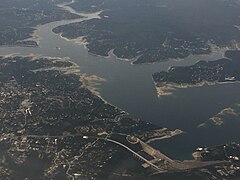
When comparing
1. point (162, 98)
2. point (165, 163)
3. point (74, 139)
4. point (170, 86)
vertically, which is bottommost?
point (170, 86)

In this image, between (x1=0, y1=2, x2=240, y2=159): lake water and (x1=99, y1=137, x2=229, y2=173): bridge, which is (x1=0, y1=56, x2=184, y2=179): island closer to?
(x1=99, y1=137, x2=229, y2=173): bridge

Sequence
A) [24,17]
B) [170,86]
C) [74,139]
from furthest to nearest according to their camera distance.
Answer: [24,17]
[170,86]
[74,139]

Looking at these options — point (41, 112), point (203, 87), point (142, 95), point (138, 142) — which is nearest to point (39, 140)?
point (41, 112)

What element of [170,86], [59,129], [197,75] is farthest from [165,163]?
[197,75]

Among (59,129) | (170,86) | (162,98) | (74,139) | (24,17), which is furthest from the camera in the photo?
(24,17)

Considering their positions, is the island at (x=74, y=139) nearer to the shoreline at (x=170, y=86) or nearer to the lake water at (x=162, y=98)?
the lake water at (x=162, y=98)

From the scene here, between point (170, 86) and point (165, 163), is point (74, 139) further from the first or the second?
point (170, 86)

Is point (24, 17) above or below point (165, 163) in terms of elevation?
below

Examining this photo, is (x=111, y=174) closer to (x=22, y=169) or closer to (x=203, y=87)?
(x=22, y=169)
